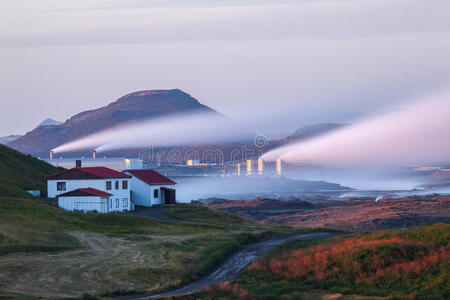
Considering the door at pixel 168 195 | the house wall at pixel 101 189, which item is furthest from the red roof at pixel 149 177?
the house wall at pixel 101 189

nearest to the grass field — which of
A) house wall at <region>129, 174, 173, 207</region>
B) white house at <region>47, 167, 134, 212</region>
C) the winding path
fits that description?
the winding path

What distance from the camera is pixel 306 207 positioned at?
112m

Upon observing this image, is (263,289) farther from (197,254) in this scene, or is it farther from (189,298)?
(197,254)

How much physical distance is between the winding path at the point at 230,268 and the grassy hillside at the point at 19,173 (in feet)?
109

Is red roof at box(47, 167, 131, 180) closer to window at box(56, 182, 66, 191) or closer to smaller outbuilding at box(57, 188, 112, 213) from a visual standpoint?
window at box(56, 182, 66, 191)

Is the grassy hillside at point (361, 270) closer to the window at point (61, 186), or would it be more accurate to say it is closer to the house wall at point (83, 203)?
the house wall at point (83, 203)

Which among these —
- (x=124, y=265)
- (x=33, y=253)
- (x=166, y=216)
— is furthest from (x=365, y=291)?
(x=166, y=216)

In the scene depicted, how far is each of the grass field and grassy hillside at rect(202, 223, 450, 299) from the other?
4.52 metres

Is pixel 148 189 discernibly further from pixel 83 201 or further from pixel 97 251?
pixel 97 251

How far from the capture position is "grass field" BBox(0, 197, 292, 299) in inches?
1363

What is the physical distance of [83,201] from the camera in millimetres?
68688

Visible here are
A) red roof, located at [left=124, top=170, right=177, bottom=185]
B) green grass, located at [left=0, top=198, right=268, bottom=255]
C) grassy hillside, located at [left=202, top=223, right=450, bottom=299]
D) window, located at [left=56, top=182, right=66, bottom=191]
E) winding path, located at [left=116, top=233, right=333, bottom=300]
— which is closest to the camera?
grassy hillside, located at [left=202, top=223, right=450, bottom=299]

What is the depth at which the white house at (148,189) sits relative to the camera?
80125 millimetres

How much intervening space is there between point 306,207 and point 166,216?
4612cm
